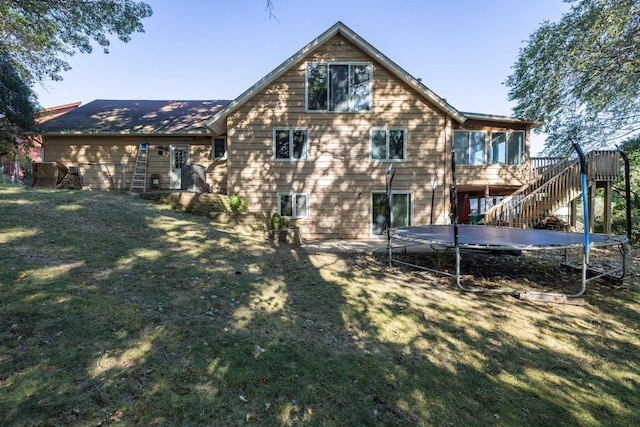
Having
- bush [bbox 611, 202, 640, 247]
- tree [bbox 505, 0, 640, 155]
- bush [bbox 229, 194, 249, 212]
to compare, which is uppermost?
tree [bbox 505, 0, 640, 155]

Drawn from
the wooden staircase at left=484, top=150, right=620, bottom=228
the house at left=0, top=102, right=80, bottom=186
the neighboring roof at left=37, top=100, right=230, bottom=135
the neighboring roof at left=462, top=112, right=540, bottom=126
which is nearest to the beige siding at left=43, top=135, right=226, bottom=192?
the neighboring roof at left=37, top=100, right=230, bottom=135

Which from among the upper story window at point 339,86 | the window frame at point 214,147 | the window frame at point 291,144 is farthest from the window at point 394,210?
the window frame at point 214,147

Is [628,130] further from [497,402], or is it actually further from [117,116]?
[117,116]

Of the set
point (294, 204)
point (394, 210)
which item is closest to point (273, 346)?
point (294, 204)

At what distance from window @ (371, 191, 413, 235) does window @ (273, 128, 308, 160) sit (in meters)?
3.66

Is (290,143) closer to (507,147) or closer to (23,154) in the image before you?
(507,147)

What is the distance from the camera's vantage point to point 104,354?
2883mm

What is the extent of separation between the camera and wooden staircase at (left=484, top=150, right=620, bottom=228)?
11438mm

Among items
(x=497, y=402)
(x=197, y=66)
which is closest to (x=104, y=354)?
(x=497, y=402)

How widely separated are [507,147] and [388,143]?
5887 millimetres

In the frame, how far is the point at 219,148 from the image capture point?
14.3 meters

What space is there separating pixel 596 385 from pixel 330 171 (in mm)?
10625

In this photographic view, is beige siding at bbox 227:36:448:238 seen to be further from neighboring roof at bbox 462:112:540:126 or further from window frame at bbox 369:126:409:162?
neighboring roof at bbox 462:112:540:126

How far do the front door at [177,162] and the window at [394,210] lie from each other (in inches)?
361
